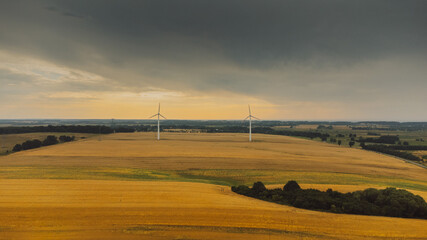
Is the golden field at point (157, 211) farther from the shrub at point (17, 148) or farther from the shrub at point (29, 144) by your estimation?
the shrub at point (29, 144)

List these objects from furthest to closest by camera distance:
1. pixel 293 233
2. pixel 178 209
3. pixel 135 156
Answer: pixel 135 156, pixel 178 209, pixel 293 233

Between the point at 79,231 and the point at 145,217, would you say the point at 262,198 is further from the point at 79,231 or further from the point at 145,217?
the point at 79,231

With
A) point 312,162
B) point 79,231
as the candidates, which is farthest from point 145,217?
point 312,162

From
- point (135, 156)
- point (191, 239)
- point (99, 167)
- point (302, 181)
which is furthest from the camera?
point (135, 156)

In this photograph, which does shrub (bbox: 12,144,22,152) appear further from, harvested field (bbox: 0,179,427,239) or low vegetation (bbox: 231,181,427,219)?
low vegetation (bbox: 231,181,427,219)

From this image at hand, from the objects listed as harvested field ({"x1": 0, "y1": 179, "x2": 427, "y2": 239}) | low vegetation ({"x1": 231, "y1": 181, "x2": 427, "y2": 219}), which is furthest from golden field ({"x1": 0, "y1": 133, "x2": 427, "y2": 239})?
low vegetation ({"x1": 231, "y1": 181, "x2": 427, "y2": 219})

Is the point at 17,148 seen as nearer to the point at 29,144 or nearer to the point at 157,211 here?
the point at 29,144
